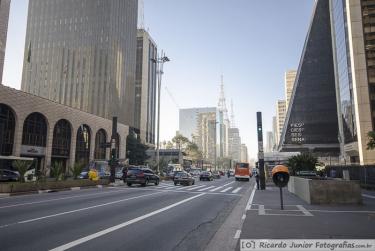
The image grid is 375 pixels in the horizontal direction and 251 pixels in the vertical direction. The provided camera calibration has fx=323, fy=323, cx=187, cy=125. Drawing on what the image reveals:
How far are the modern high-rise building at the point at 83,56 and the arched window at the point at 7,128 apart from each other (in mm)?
54578

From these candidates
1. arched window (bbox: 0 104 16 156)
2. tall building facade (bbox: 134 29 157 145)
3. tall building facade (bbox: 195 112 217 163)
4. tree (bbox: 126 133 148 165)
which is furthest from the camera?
tall building facade (bbox: 195 112 217 163)

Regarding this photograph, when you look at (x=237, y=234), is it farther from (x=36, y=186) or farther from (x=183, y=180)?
(x=183, y=180)

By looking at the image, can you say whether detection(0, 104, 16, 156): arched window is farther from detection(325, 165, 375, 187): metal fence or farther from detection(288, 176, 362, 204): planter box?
detection(325, 165, 375, 187): metal fence

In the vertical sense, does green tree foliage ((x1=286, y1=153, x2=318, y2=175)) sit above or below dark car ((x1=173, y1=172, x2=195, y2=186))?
above

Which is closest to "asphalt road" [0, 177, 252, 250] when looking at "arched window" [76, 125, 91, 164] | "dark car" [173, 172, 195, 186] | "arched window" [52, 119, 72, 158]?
"dark car" [173, 172, 195, 186]

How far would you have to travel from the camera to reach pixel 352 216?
11203mm

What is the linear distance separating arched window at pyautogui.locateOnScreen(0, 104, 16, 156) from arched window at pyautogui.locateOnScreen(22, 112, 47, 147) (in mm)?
2410

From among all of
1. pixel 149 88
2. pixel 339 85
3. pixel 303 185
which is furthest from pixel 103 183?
pixel 149 88

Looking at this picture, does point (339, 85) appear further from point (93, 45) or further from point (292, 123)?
point (93, 45)

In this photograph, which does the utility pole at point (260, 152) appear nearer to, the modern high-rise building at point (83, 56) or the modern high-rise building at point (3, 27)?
the modern high-rise building at point (3, 27)

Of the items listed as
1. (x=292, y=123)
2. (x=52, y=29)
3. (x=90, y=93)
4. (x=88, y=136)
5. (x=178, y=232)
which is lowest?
(x=178, y=232)

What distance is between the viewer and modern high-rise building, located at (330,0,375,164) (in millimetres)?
→ 59562

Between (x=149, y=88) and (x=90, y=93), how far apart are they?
133ft

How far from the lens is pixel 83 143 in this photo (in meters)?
60.6
